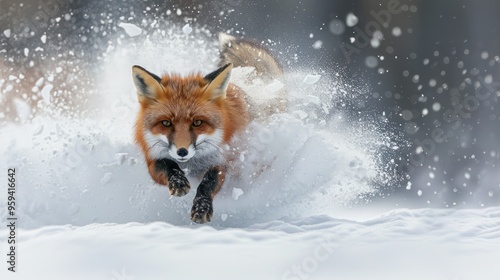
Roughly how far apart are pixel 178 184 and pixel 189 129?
0.41ft

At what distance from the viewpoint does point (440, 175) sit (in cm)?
173

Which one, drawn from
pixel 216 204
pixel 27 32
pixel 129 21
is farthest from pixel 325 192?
pixel 27 32

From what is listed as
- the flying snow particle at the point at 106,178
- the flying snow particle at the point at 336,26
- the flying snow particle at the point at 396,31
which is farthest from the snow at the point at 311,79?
the flying snow particle at the point at 106,178

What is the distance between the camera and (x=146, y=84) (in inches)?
48.5

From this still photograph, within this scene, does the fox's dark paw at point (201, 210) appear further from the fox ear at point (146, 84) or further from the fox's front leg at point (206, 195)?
the fox ear at point (146, 84)

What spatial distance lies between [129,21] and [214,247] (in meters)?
0.67

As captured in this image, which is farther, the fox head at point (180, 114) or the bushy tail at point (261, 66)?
the bushy tail at point (261, 66)

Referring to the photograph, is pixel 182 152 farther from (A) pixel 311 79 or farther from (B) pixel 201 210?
(A) pixel 311 79

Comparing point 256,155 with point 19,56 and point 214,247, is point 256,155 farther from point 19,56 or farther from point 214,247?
point 19,56

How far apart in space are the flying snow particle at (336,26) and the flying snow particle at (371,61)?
12 cm

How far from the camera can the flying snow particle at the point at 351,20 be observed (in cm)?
139

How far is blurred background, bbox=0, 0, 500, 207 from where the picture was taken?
136 cm

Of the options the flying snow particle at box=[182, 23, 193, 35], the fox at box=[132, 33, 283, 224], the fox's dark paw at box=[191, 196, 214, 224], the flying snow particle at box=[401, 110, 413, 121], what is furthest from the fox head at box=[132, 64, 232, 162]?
Answer: the flying snow particle at box=[401, 110, 413, 121]

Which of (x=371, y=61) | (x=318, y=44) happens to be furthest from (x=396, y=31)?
(x=318, y=44)
